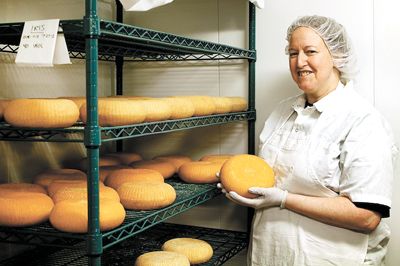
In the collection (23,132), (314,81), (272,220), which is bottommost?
(272,220)

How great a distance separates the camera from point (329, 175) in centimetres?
180

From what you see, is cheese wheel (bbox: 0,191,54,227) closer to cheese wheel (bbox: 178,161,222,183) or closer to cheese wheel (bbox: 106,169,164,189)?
cheese wheel (bbox: 106,169,164,189)

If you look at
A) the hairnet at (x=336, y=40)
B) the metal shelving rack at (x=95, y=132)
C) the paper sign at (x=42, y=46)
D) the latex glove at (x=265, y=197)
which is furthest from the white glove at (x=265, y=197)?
the paper sign at (x=42, y=46)

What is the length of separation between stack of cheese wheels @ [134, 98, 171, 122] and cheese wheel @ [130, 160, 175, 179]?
1.29 feet

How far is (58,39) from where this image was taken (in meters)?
1.29

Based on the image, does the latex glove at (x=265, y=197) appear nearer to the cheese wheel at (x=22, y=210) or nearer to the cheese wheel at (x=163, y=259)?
the cheese wheel at (x=163, y=259)

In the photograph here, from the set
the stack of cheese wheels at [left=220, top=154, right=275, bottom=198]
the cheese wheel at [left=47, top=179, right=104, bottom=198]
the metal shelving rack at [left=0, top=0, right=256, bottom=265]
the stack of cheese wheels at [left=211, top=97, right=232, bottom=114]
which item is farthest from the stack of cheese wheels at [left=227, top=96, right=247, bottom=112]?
the cheese wheel at [left=47, top=179, right=104, bottom=198]

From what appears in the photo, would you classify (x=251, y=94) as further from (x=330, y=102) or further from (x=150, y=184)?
(x=150, y=184)

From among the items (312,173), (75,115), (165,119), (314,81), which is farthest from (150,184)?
(314,81)

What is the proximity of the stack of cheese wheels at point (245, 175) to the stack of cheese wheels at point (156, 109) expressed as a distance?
325mm

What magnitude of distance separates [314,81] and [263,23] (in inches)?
22.7

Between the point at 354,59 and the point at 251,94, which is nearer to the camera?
the point at 354,59

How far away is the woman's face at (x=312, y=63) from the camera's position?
1.90 meters

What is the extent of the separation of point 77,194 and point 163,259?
393mm
